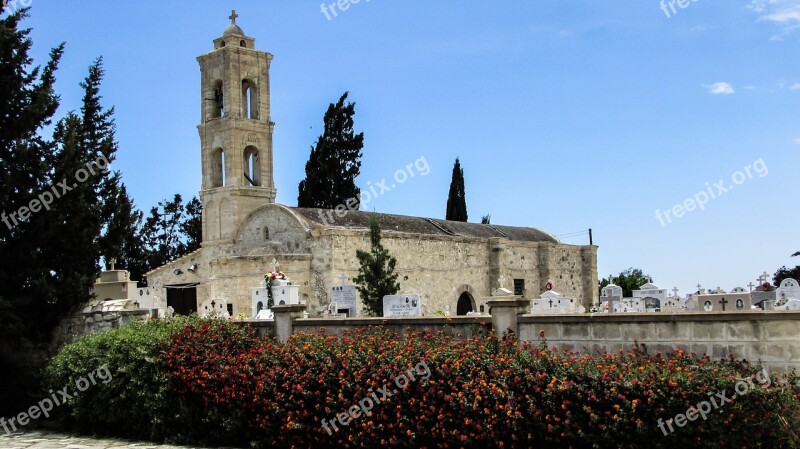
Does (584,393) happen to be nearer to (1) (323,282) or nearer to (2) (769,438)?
(2) (769,438)

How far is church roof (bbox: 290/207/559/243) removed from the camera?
34.2 m

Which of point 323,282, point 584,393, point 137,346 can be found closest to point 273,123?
point 323,282

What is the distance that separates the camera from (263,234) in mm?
34406

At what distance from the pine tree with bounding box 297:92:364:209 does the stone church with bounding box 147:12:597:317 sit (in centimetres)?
949

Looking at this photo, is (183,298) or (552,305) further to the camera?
(183,298)

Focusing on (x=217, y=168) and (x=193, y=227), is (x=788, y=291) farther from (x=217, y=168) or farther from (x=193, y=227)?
(x=193, y=227)

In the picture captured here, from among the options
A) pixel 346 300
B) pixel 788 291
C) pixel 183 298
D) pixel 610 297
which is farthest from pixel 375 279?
pixel 788 291

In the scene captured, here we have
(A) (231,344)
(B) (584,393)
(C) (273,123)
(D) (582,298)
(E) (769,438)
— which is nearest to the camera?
(E) (769,438)

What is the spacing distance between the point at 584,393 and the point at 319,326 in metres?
5.33

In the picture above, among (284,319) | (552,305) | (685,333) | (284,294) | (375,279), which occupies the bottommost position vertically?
(685,333)

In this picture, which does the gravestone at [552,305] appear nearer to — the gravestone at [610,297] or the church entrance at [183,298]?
the gravestone at [610,297]

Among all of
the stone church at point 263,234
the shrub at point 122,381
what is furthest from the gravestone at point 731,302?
the stone church at point 263,234

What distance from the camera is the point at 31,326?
16.6 metres

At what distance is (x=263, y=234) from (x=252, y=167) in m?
4.33
